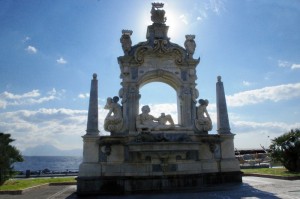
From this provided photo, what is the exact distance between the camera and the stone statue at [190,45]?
1978 cm

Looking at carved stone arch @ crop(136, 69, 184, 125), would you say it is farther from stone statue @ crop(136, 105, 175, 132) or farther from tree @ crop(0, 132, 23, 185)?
tree @ crop(0, 132, 23, 185)

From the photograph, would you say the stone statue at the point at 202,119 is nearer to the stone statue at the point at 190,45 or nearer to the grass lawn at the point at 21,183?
the stone statue at the point at 190,45

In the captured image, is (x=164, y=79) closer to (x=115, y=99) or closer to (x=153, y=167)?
(x=115, y=99)

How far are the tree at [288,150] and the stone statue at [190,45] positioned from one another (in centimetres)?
873

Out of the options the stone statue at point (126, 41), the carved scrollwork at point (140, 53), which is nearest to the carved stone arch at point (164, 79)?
the carved scrollwork at point (140, 53)

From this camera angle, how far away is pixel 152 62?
19297 millimetres

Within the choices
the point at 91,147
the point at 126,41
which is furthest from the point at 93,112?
the point at 126,41

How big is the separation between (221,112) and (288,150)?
19.3 ft

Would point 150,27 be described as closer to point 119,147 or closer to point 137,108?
point 137,108

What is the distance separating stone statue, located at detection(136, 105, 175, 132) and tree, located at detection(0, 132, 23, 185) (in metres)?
8.87

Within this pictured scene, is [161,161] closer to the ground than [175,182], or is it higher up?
higher up

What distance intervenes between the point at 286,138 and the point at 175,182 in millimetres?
9575

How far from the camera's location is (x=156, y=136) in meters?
17.0

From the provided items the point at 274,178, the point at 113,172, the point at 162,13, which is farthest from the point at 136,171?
the point at 162,13
